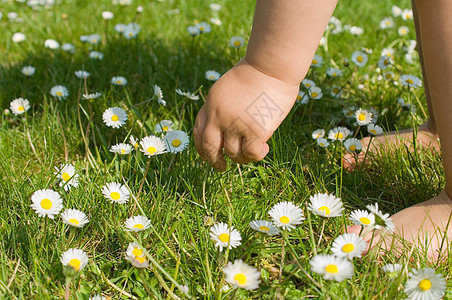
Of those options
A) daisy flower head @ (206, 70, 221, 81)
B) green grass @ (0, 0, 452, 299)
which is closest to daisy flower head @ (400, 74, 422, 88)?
green grass @ (0, 0, 452, 299)

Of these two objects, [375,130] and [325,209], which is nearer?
[325,209]

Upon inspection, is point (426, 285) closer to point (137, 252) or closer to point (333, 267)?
point (333, 267)

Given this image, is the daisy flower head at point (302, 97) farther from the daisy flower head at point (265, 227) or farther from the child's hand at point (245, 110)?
the daisy flower head at point (265, 227)

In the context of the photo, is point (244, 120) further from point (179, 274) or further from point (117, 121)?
point (117, 121)

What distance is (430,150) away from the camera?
4.97ft

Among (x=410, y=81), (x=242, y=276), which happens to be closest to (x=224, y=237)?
(x=242, y=276)

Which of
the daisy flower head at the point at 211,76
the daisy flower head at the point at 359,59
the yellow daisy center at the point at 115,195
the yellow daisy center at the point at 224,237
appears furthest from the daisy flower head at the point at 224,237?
the daisy flower head at the point at 359,59

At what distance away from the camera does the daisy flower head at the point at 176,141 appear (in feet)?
4.43

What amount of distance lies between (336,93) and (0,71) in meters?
1.37

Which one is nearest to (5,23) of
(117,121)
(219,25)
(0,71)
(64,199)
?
(0,71)

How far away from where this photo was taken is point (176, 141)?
1367 millimetres

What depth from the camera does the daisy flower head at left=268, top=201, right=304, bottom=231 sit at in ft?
3.43

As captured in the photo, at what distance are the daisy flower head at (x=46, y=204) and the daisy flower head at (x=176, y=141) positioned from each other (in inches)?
14.3

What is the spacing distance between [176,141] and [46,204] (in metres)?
0.42
